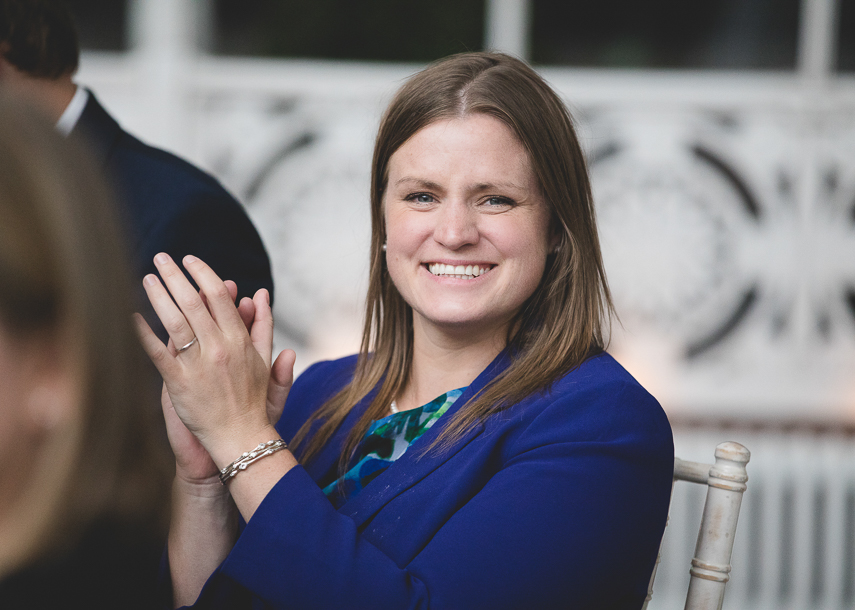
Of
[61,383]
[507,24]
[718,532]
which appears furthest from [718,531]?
[507,24]

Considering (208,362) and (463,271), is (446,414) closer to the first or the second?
(463,271)

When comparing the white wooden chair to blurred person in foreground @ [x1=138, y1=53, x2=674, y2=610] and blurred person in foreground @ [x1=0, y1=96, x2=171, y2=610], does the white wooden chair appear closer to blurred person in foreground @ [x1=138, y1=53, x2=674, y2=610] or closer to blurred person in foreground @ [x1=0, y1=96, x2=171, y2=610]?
blurred person in foreground @ [x1=138, y1=53, x2=674, y2=610]

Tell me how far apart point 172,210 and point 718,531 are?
1264 millimetres

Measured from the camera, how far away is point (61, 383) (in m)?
0.71

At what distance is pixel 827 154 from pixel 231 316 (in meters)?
3.24

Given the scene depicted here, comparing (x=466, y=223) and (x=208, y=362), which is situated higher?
(x=466, y=223)

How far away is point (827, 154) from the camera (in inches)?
149

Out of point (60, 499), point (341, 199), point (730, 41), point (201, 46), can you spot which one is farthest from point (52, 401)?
point (730, 41)

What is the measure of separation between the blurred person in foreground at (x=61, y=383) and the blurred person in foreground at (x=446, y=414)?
0.61 meters

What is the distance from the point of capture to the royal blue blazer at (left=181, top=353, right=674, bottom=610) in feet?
4.24

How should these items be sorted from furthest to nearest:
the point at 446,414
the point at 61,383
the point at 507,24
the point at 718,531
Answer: the point at 507,24
the point at 446,414
the point at 718,531
the point at 61,383

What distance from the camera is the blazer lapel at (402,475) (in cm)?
151

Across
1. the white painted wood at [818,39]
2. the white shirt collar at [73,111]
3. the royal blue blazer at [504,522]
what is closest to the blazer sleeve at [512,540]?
the royal blue blazer at [504,522]

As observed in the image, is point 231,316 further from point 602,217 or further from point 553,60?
point 553,60
